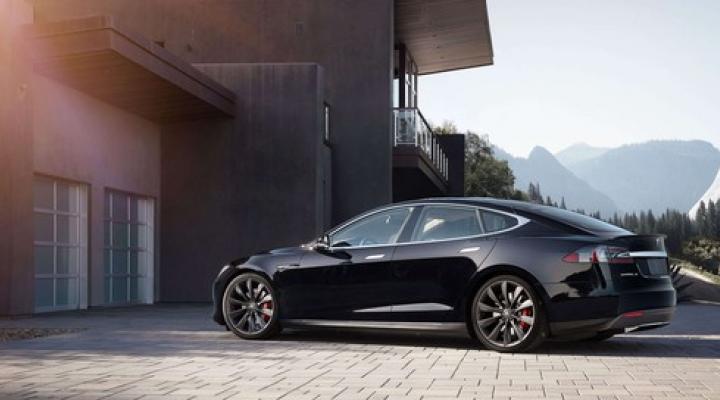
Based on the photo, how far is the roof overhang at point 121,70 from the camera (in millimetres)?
15117

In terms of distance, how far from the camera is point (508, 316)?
952 cm

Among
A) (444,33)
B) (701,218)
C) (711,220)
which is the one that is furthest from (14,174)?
(701,218)

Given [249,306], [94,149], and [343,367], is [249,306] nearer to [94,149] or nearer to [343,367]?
[343,367]

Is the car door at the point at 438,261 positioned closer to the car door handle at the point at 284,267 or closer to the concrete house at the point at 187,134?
the car door handle at the point at 284,267

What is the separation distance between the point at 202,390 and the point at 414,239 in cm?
383

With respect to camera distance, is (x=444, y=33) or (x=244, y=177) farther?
(x=444, y=33)

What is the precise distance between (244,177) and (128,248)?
2.68 meters

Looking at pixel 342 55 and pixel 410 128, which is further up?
pixel 342 55

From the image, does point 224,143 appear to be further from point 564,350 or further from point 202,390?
point 202,390

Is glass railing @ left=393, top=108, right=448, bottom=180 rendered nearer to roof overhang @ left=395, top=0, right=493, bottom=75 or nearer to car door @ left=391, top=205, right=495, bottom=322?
roof overhang @ left=395, top=0, right=493, bottom=75

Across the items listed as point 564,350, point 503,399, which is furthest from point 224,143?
point 503,399

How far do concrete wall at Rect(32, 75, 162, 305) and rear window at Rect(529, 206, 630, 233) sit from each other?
8715 millimetres

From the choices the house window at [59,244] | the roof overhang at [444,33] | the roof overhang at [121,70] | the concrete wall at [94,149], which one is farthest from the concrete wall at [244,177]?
the roof overhang at [444,33]

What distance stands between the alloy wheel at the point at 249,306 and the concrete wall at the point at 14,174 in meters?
5.52
